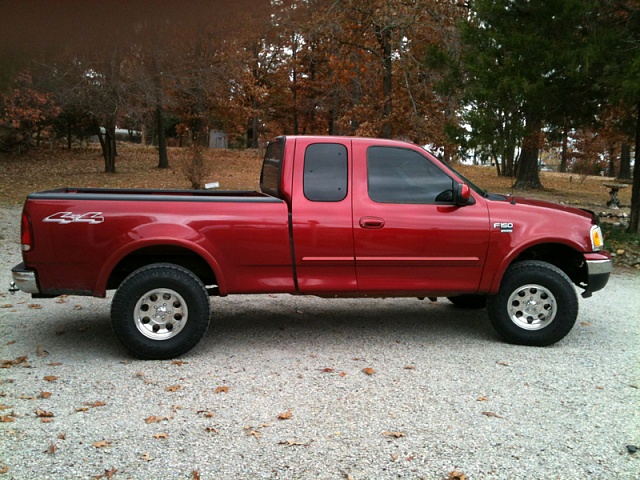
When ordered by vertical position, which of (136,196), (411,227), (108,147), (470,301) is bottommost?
(470,301)

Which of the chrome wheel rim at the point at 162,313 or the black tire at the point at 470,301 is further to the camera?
the black tire at the point at 470,301

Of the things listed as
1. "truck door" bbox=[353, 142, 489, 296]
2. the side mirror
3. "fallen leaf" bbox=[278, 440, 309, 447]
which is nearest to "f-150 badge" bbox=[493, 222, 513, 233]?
"truck door" bbox=[353, 142, 489, 296]

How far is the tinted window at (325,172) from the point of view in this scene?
5656mm

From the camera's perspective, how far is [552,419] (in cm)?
418

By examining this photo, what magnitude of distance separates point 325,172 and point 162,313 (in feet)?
6.42

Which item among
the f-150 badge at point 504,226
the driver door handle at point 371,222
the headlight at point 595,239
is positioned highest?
the driver door handle at point 371,222

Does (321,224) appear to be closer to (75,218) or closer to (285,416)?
(285,416)

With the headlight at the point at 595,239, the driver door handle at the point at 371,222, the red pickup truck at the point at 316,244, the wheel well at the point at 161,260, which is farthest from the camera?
the headlight at the point at 595,239

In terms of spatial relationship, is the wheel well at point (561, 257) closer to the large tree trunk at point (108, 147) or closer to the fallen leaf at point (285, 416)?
the fallen leaf at point (285, 416)

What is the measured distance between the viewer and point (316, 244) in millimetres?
5527

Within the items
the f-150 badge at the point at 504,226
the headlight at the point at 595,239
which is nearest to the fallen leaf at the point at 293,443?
the f-150 badge at the point at 504,226

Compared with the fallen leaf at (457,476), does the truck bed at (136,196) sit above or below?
above

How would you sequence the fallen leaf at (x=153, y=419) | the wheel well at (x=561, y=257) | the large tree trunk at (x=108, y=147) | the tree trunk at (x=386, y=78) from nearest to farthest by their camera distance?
the fallen leaf at (x=153, y=419) < the wheel well at (x=561, y=257) < the tree trunk at (x=386, y=78) < the large tree trunk at (x=108, y=147)

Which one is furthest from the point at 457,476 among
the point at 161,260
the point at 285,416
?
the point at 161,260
